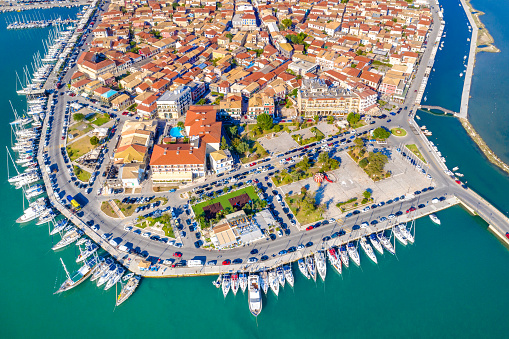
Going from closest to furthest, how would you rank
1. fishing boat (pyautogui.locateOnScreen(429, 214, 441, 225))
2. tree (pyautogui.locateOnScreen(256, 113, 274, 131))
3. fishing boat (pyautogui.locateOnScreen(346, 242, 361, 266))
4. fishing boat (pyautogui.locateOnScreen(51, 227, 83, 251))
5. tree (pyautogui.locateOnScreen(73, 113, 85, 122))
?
fishing boat (pyautogui.locateOnScreen(346, 242, 361, 266)) < fishing boat (pyautogui.locateOnScreen(51, 227, 83, 251)) < fishing boat (pyautogui.locateOnScreen(429, 214, 441, 225)) < tree (pyautogui.locateOnScreen(256, 113, 274, 131)) < tree (pyautogui.locateOnScreen(73, 113, 85, 122))

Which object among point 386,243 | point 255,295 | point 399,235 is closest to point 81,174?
point 255,295

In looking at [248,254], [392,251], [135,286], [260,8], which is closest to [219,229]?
[248,254]

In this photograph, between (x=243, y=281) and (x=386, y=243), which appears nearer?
(x=243, y=281)

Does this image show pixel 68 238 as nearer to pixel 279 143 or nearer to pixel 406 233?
pixel 279 143

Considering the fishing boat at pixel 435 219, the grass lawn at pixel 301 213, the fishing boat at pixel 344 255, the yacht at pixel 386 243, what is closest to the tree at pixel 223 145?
the grass lawn at pixel 301 213

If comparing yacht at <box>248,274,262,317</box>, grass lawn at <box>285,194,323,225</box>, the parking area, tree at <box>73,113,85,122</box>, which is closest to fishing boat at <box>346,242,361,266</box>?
grass lawn at <box>285,194,323,225</box>

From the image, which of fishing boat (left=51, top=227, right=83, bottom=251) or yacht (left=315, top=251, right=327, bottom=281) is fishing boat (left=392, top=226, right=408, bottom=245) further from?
fishing boat (left=51, top=227, right=83, bottom=251)

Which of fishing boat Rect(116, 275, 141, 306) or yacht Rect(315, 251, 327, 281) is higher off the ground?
yacht Rect(315, 251, 327, 281)
